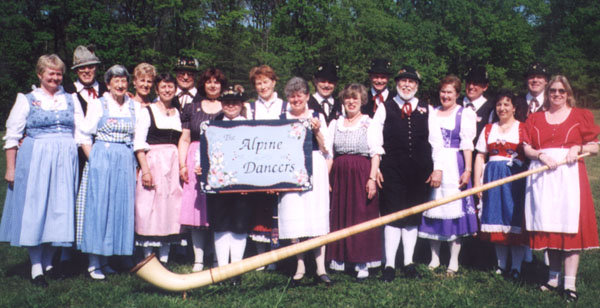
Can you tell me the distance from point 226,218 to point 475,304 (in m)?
2.80

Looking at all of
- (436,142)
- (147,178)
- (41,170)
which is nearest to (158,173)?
(147,178)

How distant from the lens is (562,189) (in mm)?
4879

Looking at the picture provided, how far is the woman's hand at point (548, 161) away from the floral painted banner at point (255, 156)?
246 centimetres

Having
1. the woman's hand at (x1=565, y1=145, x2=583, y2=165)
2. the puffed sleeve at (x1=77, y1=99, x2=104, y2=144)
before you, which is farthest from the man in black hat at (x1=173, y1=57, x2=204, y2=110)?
the woman's hand at (x1=565, y1=145, x2=583, y2=165)

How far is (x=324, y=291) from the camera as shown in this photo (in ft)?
16.8

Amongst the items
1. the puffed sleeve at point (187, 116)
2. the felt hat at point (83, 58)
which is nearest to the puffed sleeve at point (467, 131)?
the puffed sleeve at point (187, 116)

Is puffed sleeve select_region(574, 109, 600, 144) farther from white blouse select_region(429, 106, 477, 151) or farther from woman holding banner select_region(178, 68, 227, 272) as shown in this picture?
woman holding banner select_region(178, 68, 227, 272)

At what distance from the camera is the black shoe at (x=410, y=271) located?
5621mm

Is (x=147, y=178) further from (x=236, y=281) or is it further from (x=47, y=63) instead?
(x=47, y=63)

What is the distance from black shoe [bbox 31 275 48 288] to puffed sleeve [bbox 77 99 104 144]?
62.3 inches

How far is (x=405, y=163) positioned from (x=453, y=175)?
2.01 feet

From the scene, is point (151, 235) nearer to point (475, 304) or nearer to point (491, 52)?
point (475, 304)

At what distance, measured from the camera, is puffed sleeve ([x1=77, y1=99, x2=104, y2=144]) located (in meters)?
5.39

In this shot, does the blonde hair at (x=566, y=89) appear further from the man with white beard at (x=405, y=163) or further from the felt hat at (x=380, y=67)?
the felt hat at (x=380, y=67)
